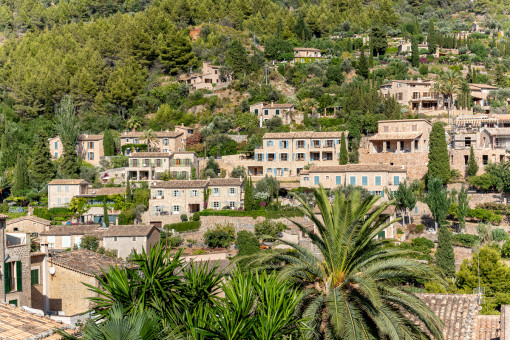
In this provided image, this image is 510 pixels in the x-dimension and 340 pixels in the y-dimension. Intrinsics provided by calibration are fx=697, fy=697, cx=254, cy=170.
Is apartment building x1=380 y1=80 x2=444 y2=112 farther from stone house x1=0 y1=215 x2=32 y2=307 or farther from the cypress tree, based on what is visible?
stone house x1=0 y1=215 x2=32 y2=307

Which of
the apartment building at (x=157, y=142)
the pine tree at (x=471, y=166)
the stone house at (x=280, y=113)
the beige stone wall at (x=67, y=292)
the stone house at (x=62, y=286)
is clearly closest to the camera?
the stone house at (x=62, y=286)

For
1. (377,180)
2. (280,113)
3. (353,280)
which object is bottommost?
(353,280)

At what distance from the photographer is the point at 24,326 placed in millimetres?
15453

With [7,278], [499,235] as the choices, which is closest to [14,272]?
[7,278]

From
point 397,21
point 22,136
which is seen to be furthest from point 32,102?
point 397,21

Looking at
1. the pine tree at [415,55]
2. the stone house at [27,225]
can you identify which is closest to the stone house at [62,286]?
the stone house at [27,225]

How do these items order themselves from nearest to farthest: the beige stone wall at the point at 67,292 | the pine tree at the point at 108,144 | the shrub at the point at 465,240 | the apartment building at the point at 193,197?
the beige stone wall at the point at 67,292 → the shrub at the point at 465,240 → the apartment building at the point at 193,197 → the pine tree at the point at 108,144

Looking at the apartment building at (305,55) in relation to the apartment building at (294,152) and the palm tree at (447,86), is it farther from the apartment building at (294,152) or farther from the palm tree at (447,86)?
the apartment building at (294,152)

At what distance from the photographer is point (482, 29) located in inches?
5335

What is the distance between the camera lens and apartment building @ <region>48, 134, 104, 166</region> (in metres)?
82.9

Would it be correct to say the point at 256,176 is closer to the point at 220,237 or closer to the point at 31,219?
the point at 220,237

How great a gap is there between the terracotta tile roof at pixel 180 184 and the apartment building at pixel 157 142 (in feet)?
37.3

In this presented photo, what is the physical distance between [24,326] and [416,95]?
250 feet

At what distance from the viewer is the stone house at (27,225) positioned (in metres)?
63.3
